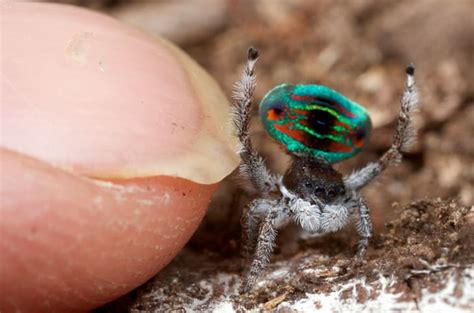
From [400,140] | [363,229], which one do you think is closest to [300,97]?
[400,140]

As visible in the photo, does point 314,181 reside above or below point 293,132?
below

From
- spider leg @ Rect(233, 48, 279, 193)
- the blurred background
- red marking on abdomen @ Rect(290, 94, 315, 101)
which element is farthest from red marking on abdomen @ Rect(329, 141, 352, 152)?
the blurred background

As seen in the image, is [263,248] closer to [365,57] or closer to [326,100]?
[326,100]

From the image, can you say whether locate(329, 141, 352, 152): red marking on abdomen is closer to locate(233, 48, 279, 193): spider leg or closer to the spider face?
the spider face

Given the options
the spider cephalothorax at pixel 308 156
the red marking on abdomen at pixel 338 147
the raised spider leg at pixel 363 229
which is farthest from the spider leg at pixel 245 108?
the raised spider leg at pixel 363 229

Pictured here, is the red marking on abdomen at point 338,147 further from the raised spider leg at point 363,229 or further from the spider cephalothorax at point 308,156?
A: the raised spider leg at point 363,229

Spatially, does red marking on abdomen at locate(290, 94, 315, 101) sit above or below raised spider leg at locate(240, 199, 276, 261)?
above
